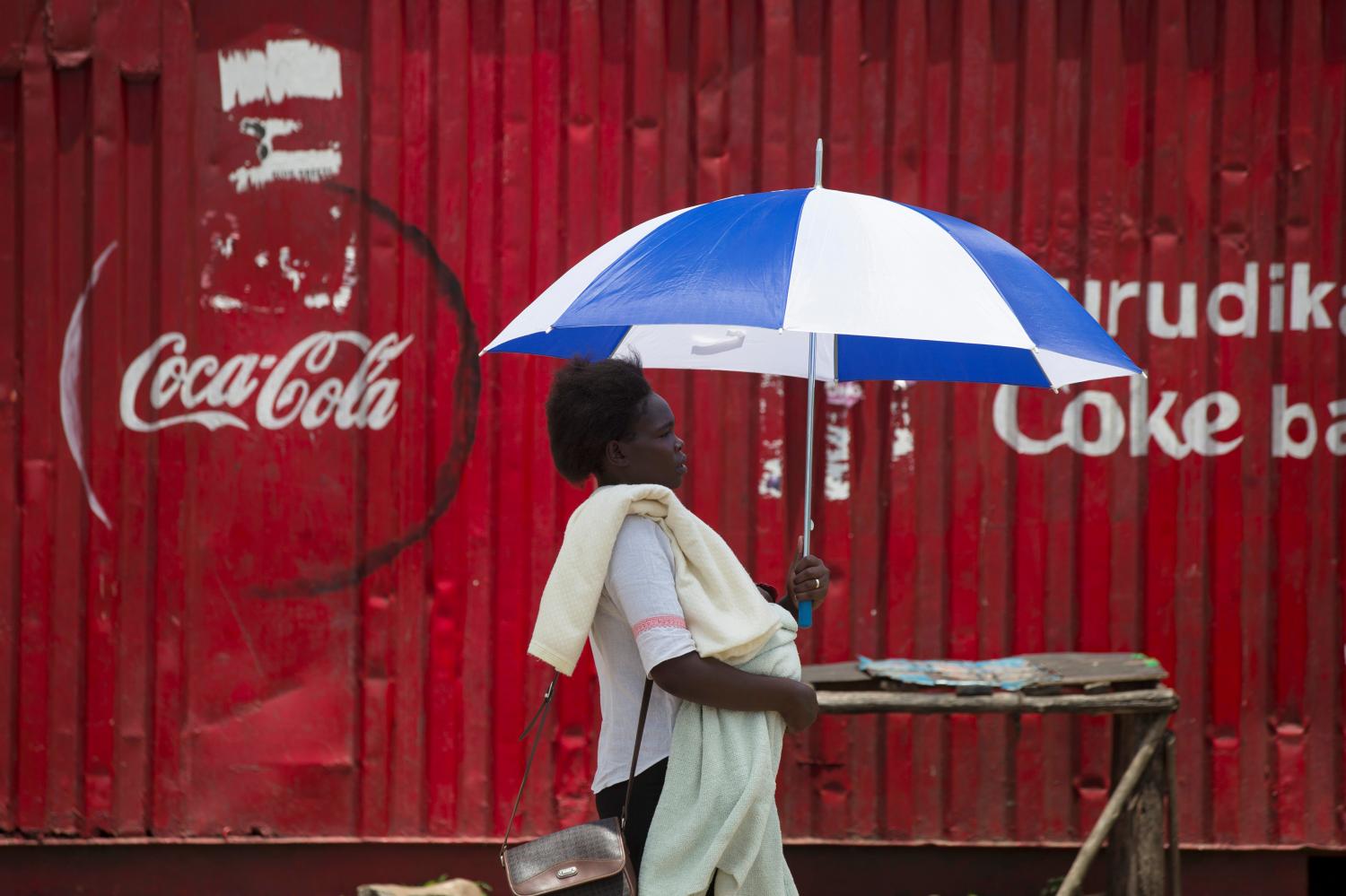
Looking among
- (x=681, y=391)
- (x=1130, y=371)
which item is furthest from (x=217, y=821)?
(x=1130, y=371)

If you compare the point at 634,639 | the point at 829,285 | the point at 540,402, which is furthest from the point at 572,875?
the point at 540,402

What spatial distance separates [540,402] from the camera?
4.57 meters

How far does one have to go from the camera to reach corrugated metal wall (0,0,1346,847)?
4500 millimetres

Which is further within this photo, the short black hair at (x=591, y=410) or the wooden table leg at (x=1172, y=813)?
the wooden table leg at (x=1172, y=813)

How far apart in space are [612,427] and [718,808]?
2.18ft

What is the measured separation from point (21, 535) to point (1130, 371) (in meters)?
3.82

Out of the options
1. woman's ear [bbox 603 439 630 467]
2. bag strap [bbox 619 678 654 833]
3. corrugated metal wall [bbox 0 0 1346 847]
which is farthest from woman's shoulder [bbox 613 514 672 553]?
corrugated metal wall [bbox 0 0 1346 847]

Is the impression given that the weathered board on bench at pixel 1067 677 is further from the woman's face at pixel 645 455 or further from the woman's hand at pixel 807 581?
the woman's face at pixel 645 455

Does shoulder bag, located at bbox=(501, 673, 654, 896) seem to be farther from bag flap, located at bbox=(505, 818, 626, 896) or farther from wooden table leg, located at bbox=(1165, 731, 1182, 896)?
wooden table leg, located at bbox=(1165, 731, 1182, 896)

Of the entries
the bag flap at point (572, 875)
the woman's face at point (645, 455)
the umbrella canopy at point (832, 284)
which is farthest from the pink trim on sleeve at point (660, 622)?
the umbrella canopy at point (832, 284)

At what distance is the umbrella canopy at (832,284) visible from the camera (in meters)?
2.14

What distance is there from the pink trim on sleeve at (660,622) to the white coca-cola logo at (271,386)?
8.71 ft

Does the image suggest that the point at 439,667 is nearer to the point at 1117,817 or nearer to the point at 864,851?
the point at 864,851

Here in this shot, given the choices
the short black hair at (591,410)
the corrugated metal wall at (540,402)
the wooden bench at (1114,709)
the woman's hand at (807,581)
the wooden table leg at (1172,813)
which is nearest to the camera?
the short black hair at (591,410)
